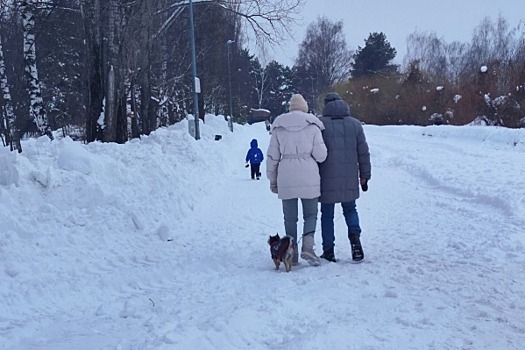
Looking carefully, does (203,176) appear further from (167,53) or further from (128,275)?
(167,53)

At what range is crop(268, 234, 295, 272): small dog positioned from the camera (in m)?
5.27

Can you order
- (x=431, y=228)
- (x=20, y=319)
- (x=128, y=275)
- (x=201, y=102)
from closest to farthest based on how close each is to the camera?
(x=20, y=319), (x=128, y=275), (x=431, y=228), (x=201, y=102)

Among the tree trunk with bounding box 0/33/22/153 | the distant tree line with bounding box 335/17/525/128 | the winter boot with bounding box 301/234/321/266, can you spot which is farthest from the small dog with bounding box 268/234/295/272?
the distant tree line with bounding box 335/17/525/128

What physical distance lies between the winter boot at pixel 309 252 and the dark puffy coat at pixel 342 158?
Answer: 0.44m

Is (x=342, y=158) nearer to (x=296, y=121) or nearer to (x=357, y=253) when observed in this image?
(x=296, y=121)

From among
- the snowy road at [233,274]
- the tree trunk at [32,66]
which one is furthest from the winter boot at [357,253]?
the tree trunk at [32,66]

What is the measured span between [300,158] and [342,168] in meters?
0.48

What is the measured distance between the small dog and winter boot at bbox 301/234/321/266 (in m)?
0.24

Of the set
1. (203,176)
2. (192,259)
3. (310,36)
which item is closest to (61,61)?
(203,176)

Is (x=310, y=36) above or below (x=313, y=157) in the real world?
above

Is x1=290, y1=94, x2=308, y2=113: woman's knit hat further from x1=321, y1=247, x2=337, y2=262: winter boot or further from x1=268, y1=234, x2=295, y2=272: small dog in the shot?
x1=321, y1=247, x2=337, y2=262: winter boot

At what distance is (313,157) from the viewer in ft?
18.1

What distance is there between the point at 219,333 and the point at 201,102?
27.2m

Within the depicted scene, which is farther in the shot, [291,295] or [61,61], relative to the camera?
[61,61]
